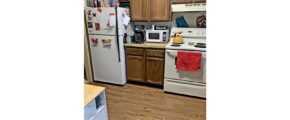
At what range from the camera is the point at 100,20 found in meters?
3.17

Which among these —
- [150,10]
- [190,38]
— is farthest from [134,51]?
[190,38]

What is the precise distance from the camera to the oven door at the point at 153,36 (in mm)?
3301

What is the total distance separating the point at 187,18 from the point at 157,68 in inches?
39.6

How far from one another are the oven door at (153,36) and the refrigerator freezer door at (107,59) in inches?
19.4

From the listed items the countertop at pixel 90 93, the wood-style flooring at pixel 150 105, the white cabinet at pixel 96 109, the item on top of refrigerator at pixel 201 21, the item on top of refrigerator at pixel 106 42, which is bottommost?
the wood-style flooring at pixel 150 105

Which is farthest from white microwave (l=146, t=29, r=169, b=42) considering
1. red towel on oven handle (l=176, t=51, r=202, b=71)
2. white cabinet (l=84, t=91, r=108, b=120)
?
white cabinet (l=84, t=91, r=108, b=120)

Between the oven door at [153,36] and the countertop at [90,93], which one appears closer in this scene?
the countertop at [90,93]

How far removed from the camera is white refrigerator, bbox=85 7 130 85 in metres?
3.09

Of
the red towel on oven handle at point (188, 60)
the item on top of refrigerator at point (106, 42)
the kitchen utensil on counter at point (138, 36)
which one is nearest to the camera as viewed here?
the red towel on oven handle at point (188, 60)

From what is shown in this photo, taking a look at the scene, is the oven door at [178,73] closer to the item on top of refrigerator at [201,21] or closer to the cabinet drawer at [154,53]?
the cabinet drawer at [154,53]

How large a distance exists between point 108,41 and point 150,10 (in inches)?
33.9

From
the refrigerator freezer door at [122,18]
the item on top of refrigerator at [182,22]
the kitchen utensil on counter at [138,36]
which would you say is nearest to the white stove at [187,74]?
the item on top of refrigerator at [182,22]
